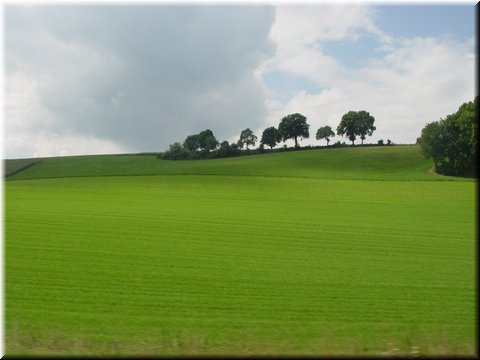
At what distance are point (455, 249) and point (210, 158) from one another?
62818 mm

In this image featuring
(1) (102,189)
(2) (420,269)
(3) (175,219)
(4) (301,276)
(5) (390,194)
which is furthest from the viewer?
(1) (102,189)

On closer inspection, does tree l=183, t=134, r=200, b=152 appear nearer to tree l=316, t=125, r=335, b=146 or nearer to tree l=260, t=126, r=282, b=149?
tree l=260, t=126, r=282, b=149

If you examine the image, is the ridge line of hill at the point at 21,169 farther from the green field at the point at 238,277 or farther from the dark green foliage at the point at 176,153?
the green field at the point at 238,277

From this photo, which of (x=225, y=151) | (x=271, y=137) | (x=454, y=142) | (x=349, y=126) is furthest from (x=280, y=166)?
(x=349, y=126)

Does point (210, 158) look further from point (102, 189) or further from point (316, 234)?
point (316, 234)

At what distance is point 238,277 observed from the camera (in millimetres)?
12781

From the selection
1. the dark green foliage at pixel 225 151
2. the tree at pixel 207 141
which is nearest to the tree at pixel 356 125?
the dark green foliage at pixel 225 151

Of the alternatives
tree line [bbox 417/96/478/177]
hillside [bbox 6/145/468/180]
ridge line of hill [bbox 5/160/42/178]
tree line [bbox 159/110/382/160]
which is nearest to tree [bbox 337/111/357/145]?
tree line [bbox 159/110/382/160]

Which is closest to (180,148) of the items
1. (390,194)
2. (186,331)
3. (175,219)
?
(390,194)

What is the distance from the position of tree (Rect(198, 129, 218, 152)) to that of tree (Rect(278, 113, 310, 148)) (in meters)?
18.8

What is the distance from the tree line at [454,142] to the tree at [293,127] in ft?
104

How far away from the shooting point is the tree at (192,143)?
78000mm

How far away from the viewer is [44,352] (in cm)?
632

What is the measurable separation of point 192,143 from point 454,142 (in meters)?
42.3
